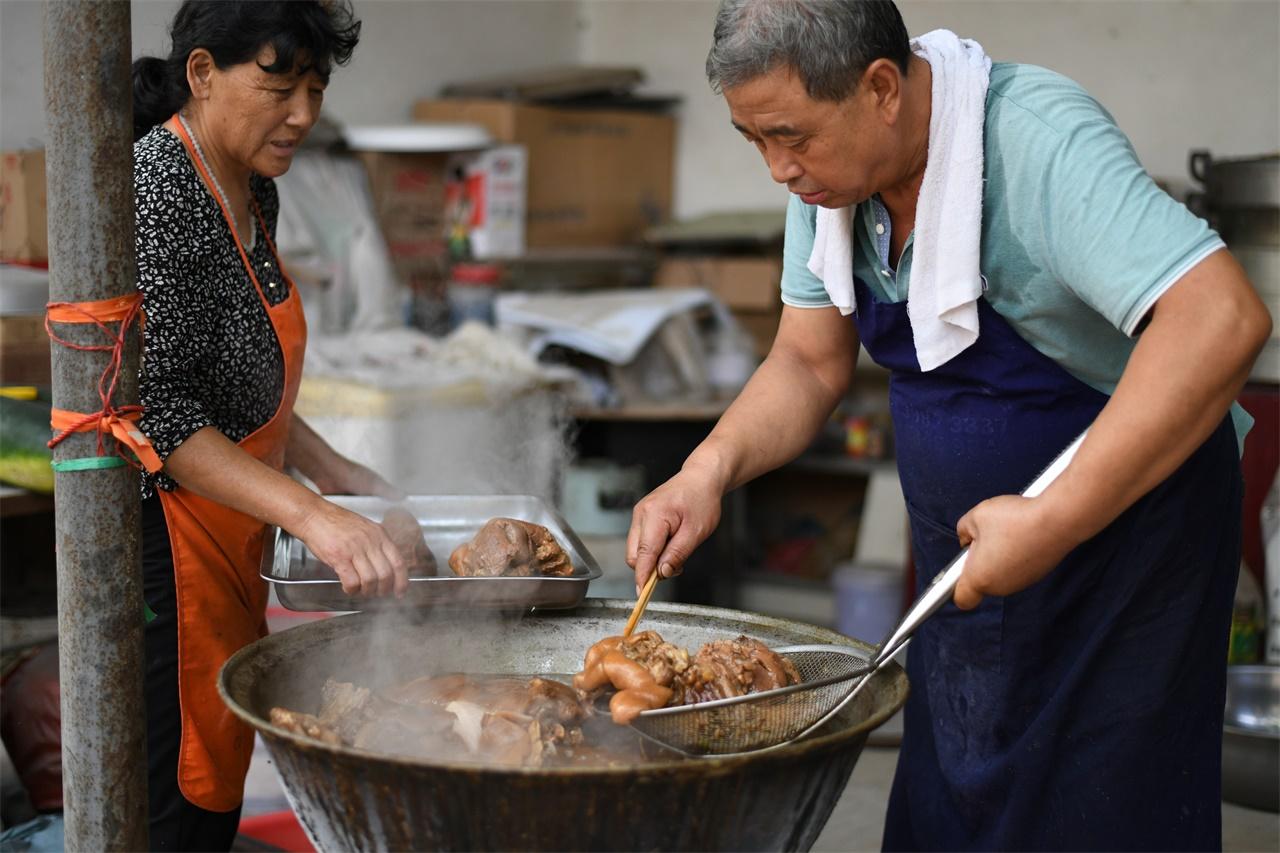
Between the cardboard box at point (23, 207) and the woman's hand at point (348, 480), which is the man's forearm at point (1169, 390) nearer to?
the woman's hand at point (348, 480)

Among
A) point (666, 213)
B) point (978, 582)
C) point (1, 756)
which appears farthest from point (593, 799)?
point (666, 213)

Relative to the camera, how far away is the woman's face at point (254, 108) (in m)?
2.24

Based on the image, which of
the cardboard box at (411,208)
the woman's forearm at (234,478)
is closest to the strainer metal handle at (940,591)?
the woman's forearm at (234,478)

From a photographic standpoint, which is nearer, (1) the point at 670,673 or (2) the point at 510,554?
(1) the point at 670,673

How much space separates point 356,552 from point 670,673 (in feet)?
1.75

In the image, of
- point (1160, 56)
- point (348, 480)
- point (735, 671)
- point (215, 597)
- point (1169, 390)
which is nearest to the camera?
point (1169, 390)

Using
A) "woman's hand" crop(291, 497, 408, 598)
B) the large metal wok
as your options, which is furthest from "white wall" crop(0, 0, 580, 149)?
the large metal wok

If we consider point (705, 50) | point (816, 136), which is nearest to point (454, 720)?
point (816, 136)

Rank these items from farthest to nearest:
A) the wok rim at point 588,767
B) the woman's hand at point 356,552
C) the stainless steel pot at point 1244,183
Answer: the stainless steel pot at point 1244,183 < the woman's hand at point 356,552 < the wok rim at point 588,767

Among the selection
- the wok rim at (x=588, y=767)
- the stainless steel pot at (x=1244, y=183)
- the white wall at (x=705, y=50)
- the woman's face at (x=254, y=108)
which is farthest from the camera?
the white wall at (x=705, y=50)

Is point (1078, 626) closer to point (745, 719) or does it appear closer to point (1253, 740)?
point (745, 719)

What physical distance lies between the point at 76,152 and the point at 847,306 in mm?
1181

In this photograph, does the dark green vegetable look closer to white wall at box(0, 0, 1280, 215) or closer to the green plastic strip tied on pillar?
the green plastic strip tied on pillar

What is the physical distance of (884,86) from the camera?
1.88m
